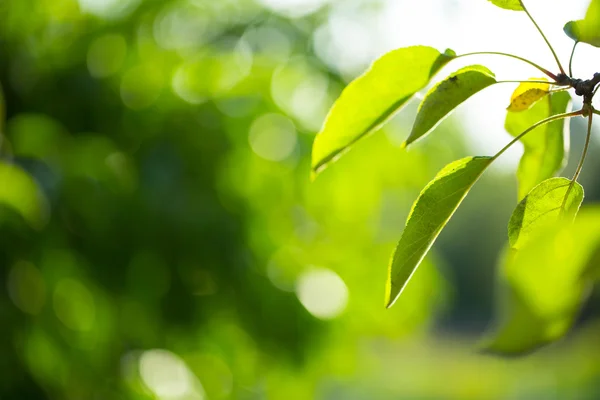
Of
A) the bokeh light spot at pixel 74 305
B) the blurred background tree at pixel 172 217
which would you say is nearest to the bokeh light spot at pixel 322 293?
the blurred background tree at pixel 172 217

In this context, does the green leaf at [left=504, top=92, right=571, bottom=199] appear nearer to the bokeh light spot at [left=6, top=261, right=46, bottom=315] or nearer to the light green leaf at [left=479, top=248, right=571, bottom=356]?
the light green leaf at [left=479, top=248, right=571, bottom=356]

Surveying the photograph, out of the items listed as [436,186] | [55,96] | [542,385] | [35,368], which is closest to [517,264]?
[436,186]

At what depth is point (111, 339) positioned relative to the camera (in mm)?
1715

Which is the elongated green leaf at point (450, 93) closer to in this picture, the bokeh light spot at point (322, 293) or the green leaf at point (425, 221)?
the green leaf at point (425, 221)

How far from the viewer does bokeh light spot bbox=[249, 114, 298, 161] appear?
1729 millimetres

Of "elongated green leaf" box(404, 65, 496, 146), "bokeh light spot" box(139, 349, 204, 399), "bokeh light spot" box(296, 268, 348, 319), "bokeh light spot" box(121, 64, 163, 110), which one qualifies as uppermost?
"bokeh light spot" box(121, 64, 163, 110)

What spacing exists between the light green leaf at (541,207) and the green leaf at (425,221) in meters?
0.02

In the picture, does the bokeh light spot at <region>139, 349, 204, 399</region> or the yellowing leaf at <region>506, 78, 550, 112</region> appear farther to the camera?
the bokeh light spot at <region>139, 349, 204, 399</region>

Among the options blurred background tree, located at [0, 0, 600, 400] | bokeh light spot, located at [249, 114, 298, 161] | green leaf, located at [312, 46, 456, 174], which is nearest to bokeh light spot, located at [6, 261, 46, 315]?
blurred background tree, located at [0, 0, 600, 400]

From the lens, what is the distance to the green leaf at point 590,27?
0.30 m

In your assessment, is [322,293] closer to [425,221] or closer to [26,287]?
[26,287]

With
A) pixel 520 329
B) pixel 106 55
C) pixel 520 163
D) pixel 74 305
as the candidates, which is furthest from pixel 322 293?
pixel 520 329

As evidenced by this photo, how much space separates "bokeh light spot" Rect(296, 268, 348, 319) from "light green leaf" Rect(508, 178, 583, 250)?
138cm

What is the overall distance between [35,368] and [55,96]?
645mm
